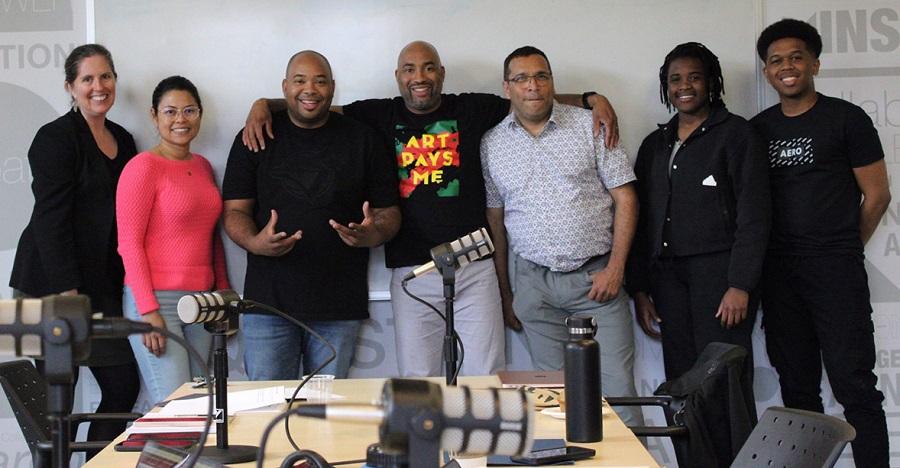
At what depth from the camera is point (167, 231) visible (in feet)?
12.6

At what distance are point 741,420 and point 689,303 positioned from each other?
1.57m

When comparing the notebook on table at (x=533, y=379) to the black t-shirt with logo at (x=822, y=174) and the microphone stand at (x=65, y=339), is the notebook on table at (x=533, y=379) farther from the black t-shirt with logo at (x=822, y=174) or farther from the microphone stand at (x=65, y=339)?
the microphone stand at (x=65, y=339)

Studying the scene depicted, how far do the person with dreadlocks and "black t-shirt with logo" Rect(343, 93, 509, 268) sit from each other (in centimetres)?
74

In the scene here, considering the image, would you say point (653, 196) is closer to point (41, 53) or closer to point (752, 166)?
point (752, 166)

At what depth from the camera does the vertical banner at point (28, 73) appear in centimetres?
423

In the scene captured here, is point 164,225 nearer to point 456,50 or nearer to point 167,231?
point 167,231

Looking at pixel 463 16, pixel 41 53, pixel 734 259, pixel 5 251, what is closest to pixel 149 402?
pixel 5 251

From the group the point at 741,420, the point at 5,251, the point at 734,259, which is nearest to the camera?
the point at 741,420

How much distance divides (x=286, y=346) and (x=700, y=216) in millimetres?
1736

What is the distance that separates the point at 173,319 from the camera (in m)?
3.81

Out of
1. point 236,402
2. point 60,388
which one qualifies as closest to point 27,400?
point 236,402

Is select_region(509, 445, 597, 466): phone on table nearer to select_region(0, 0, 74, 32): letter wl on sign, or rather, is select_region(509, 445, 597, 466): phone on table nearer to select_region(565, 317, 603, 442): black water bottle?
select_region(565, 317, 603, 442): black water bottle

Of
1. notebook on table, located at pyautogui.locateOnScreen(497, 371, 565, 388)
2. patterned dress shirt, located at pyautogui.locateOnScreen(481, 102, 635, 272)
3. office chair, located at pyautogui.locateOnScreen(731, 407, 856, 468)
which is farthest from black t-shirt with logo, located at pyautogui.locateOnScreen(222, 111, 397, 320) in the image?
office chair, located at pyautogui.locateOnScreen(731, 407, 856, 468)

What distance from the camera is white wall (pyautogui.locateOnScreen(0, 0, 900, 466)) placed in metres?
4.26
